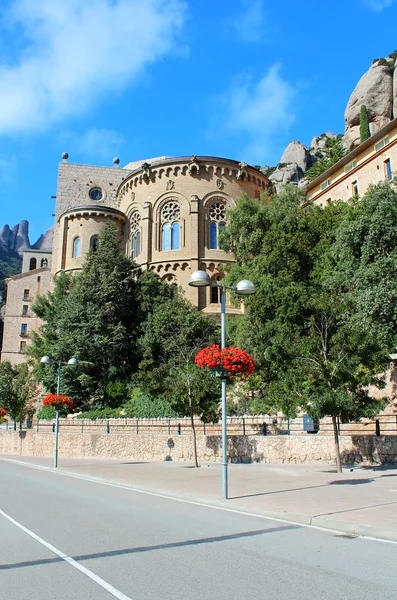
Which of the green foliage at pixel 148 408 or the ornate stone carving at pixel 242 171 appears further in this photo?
the ornate stone carving at pixel 242 171

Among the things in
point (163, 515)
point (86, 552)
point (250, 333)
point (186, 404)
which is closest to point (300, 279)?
point (250, 333)

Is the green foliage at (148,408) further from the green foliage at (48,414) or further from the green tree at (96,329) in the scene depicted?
the green foliage at (48,414)

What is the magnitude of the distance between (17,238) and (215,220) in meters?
143

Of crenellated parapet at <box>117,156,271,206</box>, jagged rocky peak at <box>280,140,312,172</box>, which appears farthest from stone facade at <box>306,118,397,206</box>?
jagged rocky peak at <box>280,140,312,172</box>

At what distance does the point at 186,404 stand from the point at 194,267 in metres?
23.8

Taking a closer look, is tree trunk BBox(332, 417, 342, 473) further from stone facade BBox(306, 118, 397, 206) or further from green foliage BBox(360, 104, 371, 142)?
green foliage BBox(360, 104, 371, 142)

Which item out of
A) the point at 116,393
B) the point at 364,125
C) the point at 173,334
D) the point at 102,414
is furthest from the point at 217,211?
the point at 364,125

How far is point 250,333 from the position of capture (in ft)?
93.3

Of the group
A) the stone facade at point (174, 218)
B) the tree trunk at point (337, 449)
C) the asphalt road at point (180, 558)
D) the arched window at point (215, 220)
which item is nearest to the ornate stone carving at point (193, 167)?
Answer: the stone facade at point (174, 218)

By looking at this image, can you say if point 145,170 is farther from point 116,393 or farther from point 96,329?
point 116,393

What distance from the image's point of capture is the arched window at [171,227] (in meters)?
46.2

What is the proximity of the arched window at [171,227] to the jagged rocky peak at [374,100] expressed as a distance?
107 feet

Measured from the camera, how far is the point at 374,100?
228 ft

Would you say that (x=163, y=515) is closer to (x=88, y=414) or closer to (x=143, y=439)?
(x=143, y=439)
